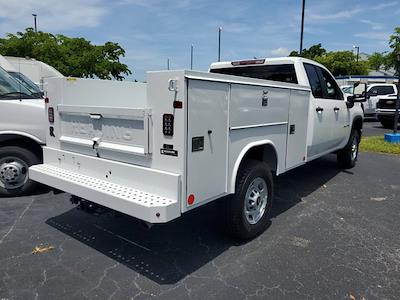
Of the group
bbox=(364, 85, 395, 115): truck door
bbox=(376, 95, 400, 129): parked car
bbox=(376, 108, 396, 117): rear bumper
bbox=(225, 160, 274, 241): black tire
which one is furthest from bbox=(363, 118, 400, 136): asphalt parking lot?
bbox=(225, 160, 274, 241): black tire

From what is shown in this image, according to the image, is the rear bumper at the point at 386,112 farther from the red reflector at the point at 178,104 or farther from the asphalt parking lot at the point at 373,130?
the red reflector at the point at 178,104

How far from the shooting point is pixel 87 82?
4.32 m

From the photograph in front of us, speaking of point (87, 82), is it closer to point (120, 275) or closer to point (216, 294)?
point (120, 275)

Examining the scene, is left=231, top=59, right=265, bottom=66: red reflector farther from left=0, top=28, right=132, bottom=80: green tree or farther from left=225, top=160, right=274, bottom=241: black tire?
left=0, top=28, right=132, bottom=80: green tree

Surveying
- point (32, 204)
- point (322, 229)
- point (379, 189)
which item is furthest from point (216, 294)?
point (379, 189)

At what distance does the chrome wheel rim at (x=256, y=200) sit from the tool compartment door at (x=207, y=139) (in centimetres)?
62

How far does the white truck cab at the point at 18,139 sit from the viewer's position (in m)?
5.18

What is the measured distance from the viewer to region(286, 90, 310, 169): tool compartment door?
14.8 feet

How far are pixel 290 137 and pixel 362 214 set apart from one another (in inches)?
63.7

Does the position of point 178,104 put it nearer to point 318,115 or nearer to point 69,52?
point 318,115

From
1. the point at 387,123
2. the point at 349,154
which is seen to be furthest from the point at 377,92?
the point at 349,154

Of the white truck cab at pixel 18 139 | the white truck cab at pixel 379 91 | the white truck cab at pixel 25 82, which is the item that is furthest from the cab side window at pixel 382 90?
the white truck cab at pixel 18 139

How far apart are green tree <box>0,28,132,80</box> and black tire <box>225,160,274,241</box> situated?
19.8 m

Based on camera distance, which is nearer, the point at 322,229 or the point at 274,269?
the point at 274,269
